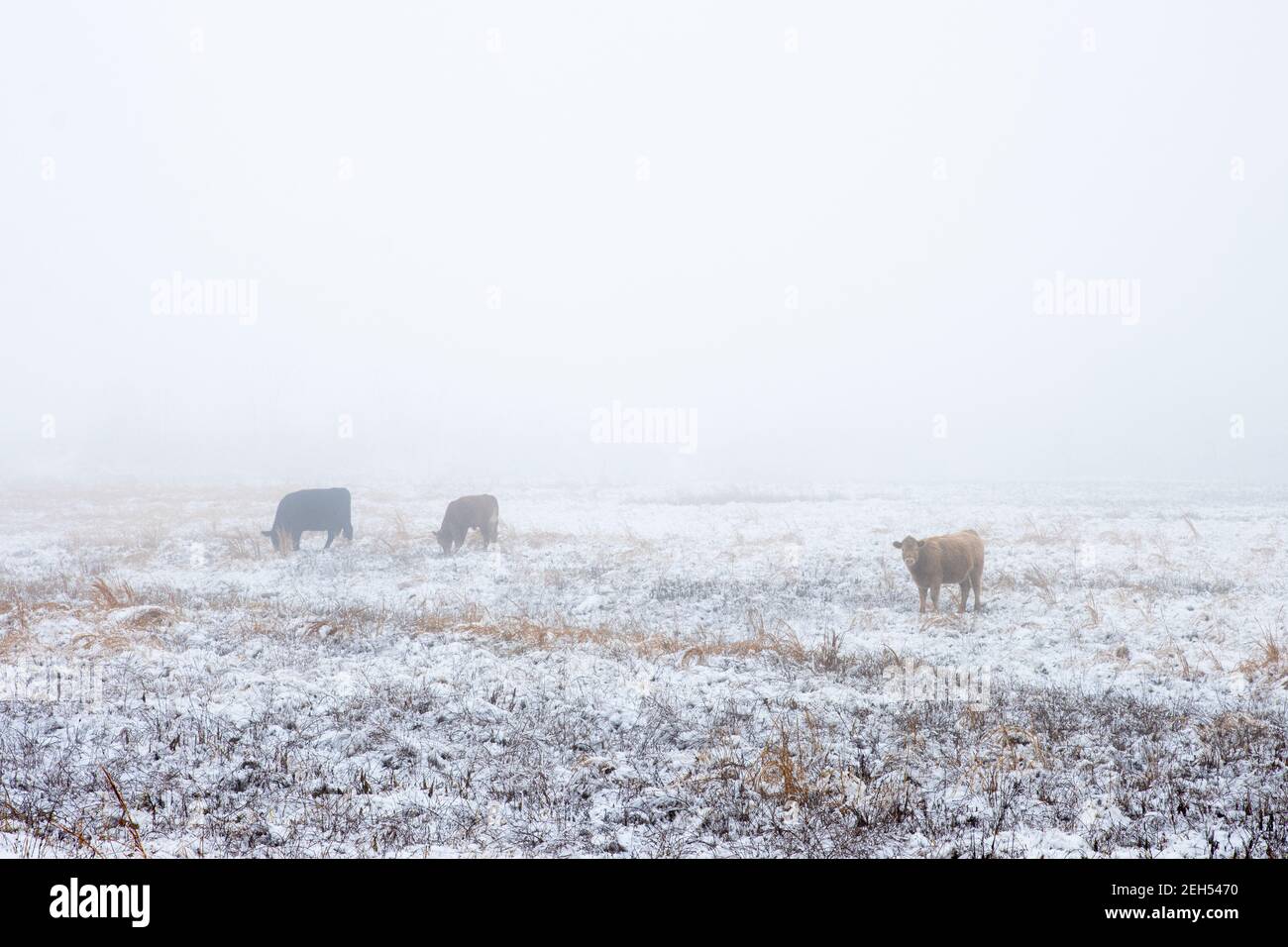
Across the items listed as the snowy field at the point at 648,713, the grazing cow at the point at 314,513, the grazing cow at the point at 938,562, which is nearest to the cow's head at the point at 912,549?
the grazing cow at the point at 938,562

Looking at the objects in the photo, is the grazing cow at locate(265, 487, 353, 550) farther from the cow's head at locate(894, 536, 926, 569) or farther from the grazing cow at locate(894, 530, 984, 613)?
the grazing cow at locate(894, 530, 984, 613)

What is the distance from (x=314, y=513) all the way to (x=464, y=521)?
457 cm

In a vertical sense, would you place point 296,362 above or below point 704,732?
above

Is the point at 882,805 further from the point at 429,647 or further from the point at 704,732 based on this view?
the point at 429,647

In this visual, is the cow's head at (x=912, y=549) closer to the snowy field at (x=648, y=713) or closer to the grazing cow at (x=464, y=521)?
the snowy field at (x=648, y=713)

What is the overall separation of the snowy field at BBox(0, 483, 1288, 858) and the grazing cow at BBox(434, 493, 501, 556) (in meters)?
3.34

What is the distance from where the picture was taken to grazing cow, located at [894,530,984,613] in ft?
39.5

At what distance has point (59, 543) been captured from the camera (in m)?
21.0

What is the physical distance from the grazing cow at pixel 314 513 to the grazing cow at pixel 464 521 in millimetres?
3184

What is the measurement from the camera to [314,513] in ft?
66.1

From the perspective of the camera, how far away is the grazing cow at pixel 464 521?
63.9ft

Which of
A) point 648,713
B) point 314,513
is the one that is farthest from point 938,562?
point 314,513
